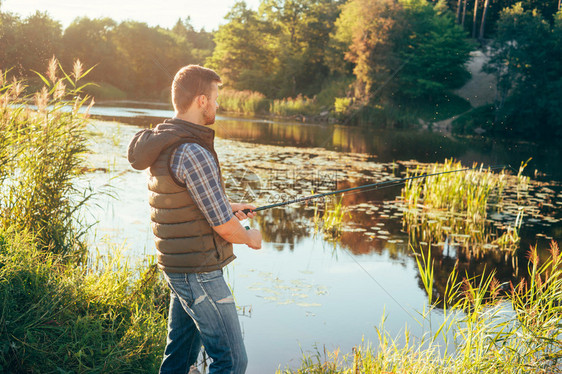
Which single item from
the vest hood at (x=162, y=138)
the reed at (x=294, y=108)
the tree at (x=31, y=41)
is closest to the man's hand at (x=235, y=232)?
the vest hood at (x=162, y=138)

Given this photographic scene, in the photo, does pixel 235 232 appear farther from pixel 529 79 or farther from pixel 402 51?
pixel 529 79

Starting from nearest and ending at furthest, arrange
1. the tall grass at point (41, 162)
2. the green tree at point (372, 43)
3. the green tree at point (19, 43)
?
the tall grass at point (41, 162), the green tree at point (19, 43), the green tree at point (372, 43)

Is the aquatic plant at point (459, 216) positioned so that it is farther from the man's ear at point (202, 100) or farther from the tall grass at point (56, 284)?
the man's ear at point (202, 100)

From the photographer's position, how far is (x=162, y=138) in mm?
1933

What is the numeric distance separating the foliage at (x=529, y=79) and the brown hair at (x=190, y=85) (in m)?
27.5

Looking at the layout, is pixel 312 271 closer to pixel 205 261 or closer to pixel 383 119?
pixel 205 261

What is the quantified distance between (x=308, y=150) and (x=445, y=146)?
681 centimetres

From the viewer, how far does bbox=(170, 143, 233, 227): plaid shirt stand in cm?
192

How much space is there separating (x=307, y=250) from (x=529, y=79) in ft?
85.6

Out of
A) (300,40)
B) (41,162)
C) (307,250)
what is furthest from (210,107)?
(300,40)

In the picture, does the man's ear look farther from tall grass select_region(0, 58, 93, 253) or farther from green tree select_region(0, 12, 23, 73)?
green tree select_region(0, 12, 23, 73)

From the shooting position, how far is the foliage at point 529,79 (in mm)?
26391

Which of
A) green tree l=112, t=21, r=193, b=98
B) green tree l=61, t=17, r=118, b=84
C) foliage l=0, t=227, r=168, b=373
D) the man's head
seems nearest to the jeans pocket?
→ the man's head

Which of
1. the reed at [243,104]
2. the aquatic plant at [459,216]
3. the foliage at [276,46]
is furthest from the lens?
the foliage at [276,46]
